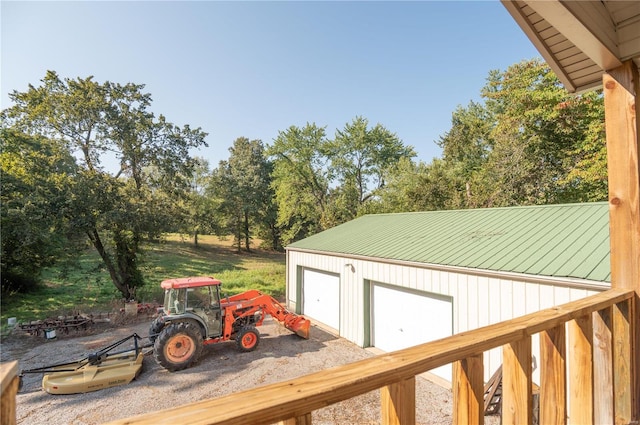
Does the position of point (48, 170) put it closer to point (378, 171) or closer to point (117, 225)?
point (117, 225)

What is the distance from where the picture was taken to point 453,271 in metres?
6.20

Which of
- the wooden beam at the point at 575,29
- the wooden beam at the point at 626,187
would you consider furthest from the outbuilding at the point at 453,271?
the wooden beam at the point at 575,29

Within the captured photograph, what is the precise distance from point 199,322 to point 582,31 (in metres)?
8.21

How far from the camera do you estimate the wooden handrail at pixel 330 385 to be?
61 cm

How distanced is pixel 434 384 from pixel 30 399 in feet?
25.5

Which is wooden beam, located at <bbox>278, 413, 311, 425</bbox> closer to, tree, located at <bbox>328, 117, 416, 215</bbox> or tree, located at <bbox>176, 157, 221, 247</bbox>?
tree, located at <bbox>328, 117, 416, 215</bbox>

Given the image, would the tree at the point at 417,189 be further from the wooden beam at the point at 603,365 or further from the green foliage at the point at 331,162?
the wooden beam at the point at 603,365

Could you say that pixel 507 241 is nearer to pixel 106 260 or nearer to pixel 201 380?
pixel 201 380

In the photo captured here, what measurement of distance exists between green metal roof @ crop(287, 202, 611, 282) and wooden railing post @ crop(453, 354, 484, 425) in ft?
15.4

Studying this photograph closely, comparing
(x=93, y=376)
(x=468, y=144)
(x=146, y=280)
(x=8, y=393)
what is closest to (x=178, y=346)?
(x=93, y=376)

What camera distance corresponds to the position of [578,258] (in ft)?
16.5

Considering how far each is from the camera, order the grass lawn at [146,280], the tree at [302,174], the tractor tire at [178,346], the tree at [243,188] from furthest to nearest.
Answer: the tree at [243,188]
the tree at [302,174]
the grass lawn at [146,280]
the tractor tire at [178,346]

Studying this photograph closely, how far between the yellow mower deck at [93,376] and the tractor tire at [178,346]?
0.55 metres

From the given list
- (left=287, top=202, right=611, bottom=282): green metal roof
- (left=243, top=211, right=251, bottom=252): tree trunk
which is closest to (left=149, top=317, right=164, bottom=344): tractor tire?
(left=287, top=202, right=611, bottom=282): green metal roof
